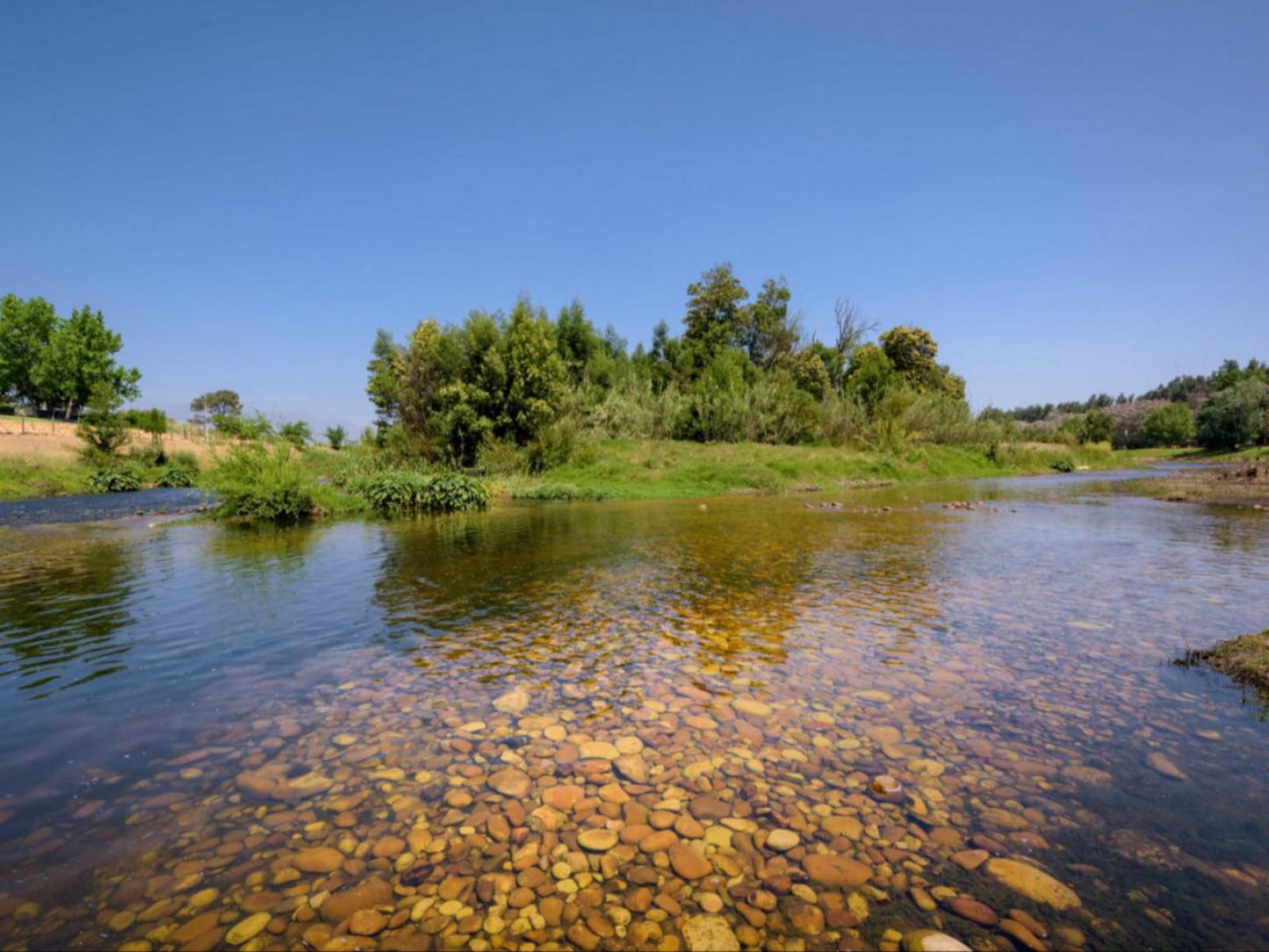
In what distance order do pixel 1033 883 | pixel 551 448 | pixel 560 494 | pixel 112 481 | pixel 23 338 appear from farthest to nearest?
pixel 23 338 < pixel 551 448 < pixel 112 481 < pixel 560 494 < pixel 1033 883

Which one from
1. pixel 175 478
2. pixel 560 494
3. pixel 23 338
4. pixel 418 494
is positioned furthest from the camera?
pixel 23 338

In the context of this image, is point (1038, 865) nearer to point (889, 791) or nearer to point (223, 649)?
point (889, 791)

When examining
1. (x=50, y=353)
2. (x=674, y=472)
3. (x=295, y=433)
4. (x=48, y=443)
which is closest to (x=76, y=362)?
(x=50, y=353)

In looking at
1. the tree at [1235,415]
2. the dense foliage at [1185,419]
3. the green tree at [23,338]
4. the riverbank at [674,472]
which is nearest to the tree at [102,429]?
the riverbank at [674,472]

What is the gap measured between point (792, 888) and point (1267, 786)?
3.04 meters

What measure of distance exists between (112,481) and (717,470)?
28.3m

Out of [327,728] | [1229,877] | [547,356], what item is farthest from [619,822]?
[547,356]

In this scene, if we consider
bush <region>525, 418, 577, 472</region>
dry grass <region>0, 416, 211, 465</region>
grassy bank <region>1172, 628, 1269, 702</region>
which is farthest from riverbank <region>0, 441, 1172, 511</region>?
grassy bank <region>1172, 628, 1269, 702</region>

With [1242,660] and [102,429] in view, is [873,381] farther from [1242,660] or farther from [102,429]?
[102,429]

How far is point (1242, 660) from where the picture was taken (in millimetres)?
4969

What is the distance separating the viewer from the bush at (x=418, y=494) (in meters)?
18.4

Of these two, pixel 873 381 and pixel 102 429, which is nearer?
pixel 102 429

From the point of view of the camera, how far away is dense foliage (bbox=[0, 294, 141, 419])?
5300 centimetres

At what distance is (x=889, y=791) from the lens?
3318 millimetres
